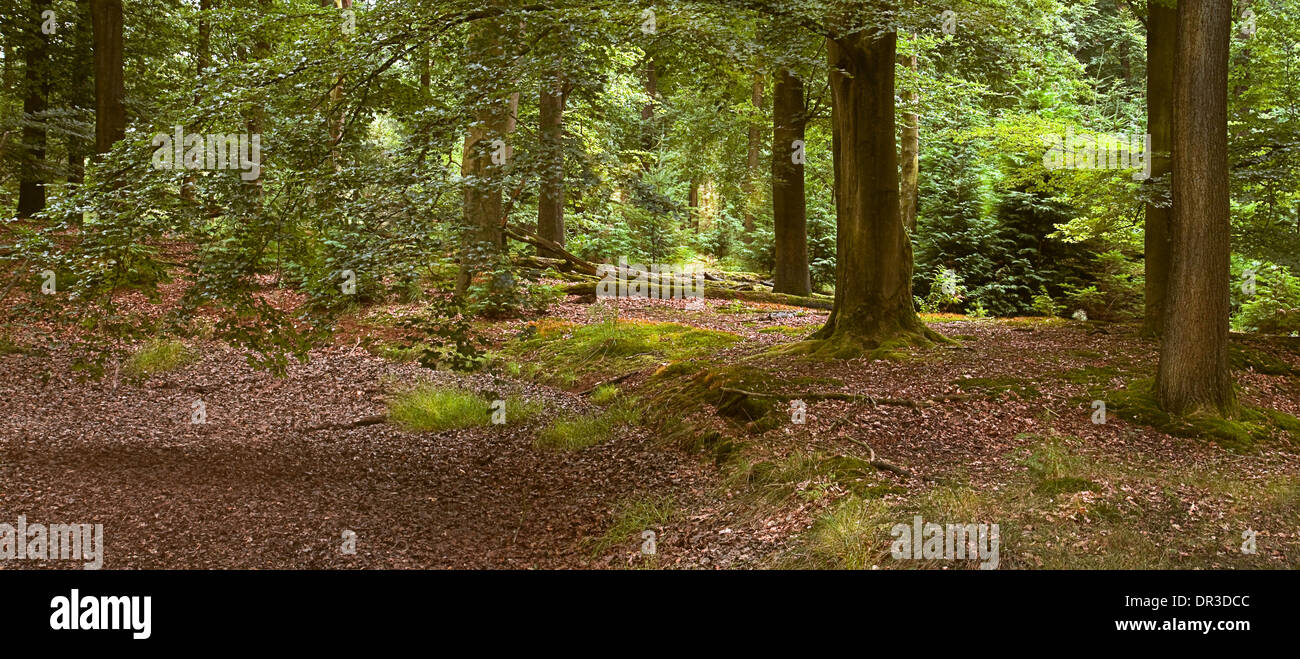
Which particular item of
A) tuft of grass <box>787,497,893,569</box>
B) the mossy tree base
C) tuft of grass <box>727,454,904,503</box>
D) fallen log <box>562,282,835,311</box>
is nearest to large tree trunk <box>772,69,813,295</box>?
fallen log <box>562,282,835,311</box>

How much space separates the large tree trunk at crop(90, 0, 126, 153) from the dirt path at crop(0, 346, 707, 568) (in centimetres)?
438

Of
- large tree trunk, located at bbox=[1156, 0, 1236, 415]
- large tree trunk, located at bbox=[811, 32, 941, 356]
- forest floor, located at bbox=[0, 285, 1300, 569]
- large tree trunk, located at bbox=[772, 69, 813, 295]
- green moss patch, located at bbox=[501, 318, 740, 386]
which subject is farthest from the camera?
large tree trunk, located at bbox=[772, 69, 813, 295]

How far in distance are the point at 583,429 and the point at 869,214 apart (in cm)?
429

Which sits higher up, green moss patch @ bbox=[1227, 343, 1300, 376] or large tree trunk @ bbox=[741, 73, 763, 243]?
large tree trunk @ bbox=[741, 73, 763, 243]

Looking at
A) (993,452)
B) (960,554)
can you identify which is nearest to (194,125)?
(960,554)

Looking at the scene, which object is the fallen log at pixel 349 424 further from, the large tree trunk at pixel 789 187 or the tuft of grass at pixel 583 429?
the large tree trunk at pixel 789 187

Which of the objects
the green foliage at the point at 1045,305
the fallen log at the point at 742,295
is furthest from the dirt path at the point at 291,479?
the green foliage at the point at 1045,305

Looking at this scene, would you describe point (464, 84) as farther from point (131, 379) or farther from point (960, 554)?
point (131, 379)

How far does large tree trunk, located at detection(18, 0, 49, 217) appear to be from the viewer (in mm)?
14828

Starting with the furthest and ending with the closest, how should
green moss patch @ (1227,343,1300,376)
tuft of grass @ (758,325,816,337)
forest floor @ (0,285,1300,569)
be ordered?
1. tuft of grass @ (758,325,816,337)
2. green moss patch @ (1227,343,1300,376)
3. forest floor @ (0,285,1300,569)

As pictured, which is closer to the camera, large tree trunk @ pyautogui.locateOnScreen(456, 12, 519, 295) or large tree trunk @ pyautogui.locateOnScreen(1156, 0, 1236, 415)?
large tree trunk @ pyautogui.locateOnScreen(456, 12, 519, 295)

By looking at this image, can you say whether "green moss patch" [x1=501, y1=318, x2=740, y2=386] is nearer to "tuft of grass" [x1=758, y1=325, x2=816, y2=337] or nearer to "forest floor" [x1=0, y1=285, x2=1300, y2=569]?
"forest floor" [x1=0, y1=285, x2=1300, y2=569]

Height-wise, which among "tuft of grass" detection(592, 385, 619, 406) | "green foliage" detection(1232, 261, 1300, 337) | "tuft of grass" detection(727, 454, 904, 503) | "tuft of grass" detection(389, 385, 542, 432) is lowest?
"tuft of grass" detection(727, 454, 904, 503)

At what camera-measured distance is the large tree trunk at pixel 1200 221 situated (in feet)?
21.9
